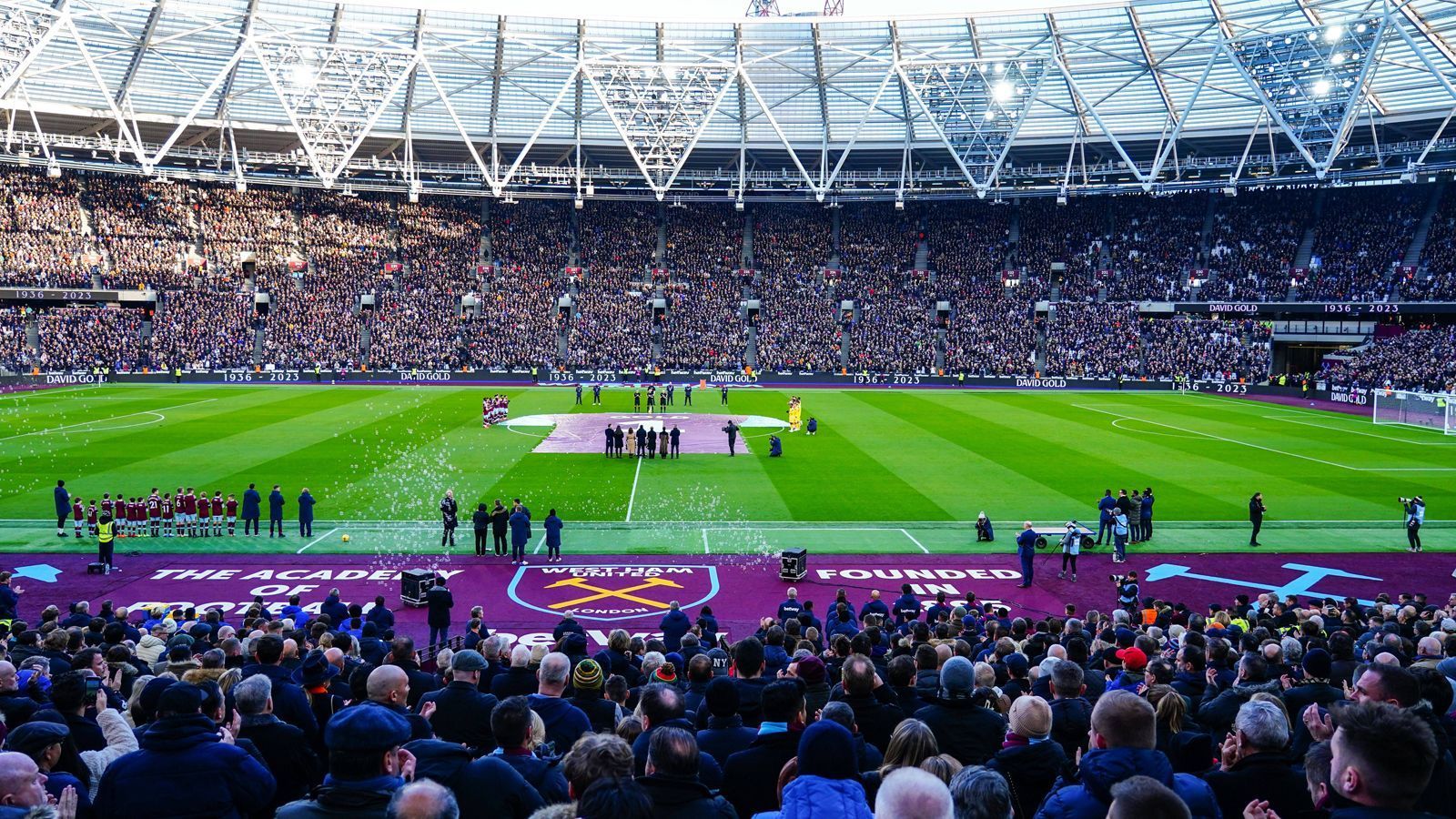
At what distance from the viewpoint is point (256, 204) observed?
7981 cm

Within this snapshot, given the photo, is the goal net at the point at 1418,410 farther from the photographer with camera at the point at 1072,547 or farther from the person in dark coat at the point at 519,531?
the person in dark coat at the point at 519,531

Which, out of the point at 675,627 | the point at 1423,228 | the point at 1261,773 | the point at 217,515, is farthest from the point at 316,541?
the point at 1423,228

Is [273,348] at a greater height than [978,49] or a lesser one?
lesser

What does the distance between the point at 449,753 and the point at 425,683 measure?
426cm

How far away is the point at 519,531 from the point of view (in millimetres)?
21641

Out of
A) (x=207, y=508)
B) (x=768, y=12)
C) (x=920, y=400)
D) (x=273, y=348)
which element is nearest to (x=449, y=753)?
(x=207, y=508)

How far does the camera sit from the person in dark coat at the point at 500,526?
22.5 metres

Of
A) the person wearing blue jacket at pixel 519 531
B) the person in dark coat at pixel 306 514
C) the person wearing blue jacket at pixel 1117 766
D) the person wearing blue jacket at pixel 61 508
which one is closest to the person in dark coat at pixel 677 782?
the person wearing blue jacket at pixel 1117 766

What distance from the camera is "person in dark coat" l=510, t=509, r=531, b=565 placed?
70.9ft

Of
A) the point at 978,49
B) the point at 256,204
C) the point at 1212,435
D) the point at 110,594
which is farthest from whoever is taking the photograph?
the point at 256,204

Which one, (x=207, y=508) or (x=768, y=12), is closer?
(x=207, y=508)

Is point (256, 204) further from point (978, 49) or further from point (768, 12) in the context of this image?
point (978, 49)

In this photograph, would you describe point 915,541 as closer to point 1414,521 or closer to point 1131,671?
point 1414,521

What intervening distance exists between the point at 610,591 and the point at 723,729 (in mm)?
13753
